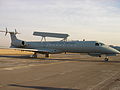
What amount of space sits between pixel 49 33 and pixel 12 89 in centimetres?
7243

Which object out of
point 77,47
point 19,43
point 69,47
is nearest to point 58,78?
point 77,47

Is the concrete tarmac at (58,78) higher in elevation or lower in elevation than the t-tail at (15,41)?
lower

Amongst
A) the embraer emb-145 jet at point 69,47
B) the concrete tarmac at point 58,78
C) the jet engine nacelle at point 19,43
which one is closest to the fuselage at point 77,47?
the embraer emb-145 jet at point 69,47

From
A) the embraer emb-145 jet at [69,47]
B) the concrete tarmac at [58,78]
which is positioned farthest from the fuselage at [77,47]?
the concrete tarmac at [58,78]

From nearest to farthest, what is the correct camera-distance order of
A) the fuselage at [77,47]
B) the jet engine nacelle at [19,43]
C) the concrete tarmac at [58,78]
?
1. the concrete tarmac at [58,78]
2. the fuselage at [77,47]
3. the jet engine nacelle at [19,43]

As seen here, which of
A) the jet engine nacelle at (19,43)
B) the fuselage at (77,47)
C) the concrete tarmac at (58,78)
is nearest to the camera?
the concrete tarmac at (58,78)

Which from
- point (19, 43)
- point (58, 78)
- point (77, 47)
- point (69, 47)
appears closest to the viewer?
point (58, 78)

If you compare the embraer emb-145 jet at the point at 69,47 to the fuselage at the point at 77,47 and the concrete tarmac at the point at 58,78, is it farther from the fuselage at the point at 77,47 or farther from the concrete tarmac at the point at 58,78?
the concrete tarmac at the point at 58,78

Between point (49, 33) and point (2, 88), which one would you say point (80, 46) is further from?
point (49, 33)

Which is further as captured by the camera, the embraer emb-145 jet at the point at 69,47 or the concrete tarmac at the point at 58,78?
the embraer emb-145 jet at the point at 69,47

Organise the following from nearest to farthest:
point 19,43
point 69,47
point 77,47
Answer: point 77,47
point 69,47
point 19,43

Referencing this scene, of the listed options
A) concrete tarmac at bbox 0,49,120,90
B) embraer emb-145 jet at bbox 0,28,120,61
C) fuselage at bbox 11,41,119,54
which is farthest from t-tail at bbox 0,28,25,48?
concrete tarmac at bbox 0,49,120,90

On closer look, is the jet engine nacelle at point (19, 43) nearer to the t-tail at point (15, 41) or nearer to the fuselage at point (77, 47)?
the t-tail at point (15, 41)

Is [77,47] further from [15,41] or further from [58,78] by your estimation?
[58,78]
